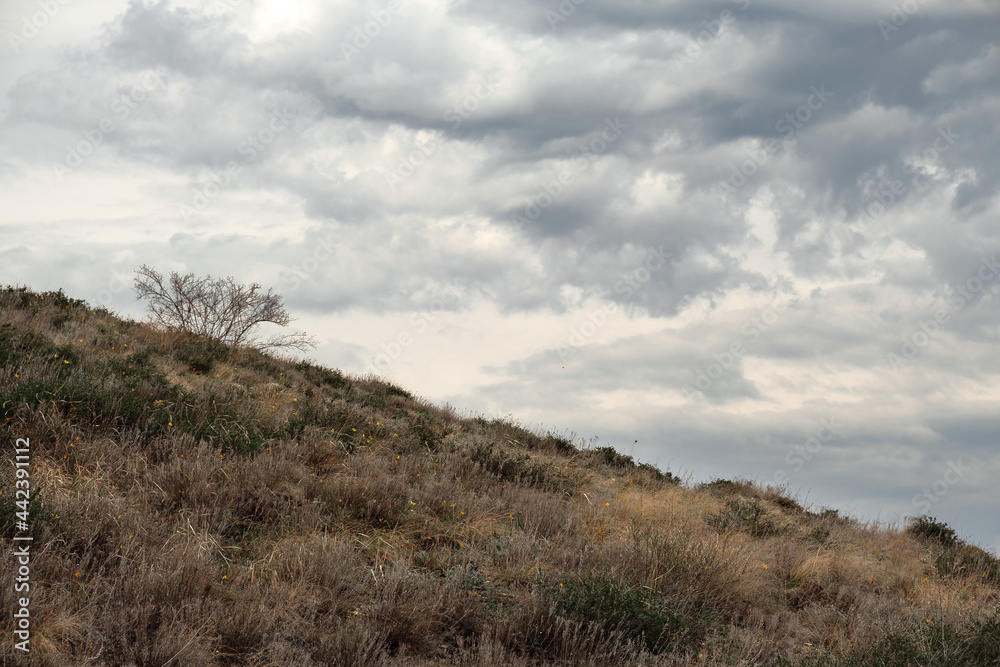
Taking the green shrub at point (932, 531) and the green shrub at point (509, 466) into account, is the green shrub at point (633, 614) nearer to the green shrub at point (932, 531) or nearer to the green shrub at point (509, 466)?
the green shrub at point (509, 466)

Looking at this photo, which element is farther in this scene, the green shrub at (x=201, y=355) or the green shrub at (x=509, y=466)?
the green shrub at (x=201, y=355)

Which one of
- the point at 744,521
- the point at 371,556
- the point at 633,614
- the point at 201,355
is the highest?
the point at 201,355

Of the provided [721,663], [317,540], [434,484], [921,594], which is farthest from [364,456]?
[921,594]

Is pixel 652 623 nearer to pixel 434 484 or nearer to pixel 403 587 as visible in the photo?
pixel 403 587

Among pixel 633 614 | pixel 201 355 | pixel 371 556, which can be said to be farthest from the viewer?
pixel 201 355

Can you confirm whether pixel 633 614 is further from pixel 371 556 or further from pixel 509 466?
pixel 509 466

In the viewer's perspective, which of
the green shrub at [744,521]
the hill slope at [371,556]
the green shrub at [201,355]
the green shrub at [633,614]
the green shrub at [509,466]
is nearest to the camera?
the hill slope at [371,556]

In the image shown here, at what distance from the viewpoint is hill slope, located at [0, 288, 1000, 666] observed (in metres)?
4.56

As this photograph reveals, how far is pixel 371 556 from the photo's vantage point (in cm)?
618

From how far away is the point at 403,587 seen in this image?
513cm

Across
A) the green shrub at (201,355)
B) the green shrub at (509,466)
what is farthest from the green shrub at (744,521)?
the green shrub at (201,355)

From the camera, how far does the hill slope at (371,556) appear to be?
15.0 ft

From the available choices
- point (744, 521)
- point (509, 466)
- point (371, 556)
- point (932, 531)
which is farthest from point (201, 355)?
point (932, 531)

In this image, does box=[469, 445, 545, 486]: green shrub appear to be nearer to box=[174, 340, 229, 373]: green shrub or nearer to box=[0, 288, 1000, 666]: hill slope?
box=[0, 288, 1000, 666]: hill slope
